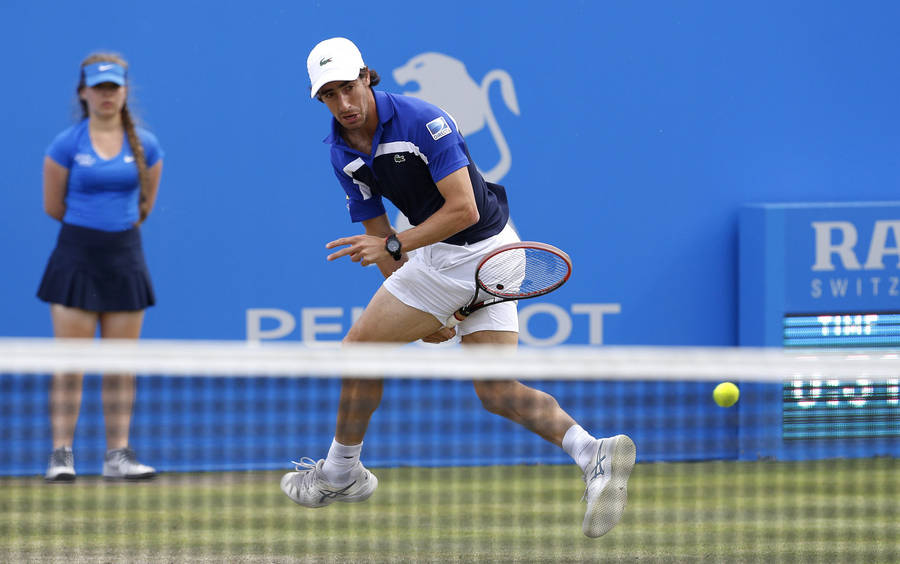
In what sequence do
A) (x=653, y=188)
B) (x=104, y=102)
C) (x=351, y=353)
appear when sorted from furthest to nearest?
(x=653, y=188) → (x=104, y=102) → (x=351, y=353)

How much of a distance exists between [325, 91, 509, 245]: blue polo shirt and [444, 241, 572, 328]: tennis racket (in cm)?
15

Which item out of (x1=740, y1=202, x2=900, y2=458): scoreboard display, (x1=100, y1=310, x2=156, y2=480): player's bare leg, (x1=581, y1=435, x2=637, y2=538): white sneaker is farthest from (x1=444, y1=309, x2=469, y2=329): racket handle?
(x1=740, y1=202, x2=900, y2=458): scoreboard display

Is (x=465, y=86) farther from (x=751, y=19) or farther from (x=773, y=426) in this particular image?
(x=773, y=426)

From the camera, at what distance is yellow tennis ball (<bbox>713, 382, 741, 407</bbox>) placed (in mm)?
5766

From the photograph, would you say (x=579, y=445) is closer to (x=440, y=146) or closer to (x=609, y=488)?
(x=609, y=488)

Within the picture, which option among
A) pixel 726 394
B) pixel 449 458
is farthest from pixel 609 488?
pixel 726 394

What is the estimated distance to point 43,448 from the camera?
554 cm

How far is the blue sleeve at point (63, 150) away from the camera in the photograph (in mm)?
5402

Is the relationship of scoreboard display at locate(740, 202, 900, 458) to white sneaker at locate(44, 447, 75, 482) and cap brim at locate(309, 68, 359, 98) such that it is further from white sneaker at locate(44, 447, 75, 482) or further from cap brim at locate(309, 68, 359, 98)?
white sneaker at locate(44, 447, 75, 482)

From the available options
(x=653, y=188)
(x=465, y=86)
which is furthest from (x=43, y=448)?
(x=653, y=188)

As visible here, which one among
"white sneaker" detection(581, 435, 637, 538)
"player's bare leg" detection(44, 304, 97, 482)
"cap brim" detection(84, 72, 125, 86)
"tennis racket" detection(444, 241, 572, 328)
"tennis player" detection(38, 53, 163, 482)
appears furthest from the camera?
"tennis player" detection(38, 53, 163, 482)

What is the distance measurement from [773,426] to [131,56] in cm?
307

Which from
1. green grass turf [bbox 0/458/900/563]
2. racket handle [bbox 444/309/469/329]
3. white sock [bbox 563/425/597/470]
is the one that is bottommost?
green grass turf [bbox 0/458/900/563]

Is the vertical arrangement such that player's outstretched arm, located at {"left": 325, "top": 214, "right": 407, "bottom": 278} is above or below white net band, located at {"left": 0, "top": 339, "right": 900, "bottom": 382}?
above
